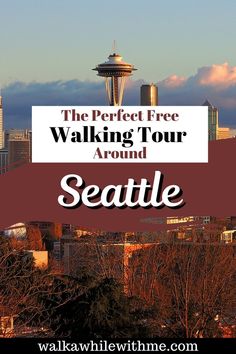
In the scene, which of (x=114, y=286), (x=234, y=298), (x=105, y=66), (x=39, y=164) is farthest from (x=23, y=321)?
(x=105, y=66)

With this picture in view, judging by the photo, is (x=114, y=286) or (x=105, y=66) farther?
(x=105, y=66)

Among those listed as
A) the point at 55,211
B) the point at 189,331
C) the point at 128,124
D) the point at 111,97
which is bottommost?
the point at 189,331

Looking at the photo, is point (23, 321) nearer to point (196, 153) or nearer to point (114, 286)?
point (114, 286)

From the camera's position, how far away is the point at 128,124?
19.0 meters

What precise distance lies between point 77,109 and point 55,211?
1931 millimetres

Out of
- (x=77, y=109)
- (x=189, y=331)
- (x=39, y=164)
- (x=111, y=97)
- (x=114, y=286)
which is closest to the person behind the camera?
(x=114, y=286)

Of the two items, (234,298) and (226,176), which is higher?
(226,176)

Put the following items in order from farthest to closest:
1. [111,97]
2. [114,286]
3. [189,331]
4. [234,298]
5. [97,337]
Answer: [111,97]
[234,298]
[189,331]
[114,286]
[97,337]

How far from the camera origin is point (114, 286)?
422 inches

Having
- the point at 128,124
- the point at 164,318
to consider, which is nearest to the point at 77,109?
the point at 128,124

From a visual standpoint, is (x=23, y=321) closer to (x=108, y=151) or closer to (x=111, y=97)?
(x=108, y=151)

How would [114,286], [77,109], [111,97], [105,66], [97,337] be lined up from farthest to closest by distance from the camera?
[111,97], [105,66], [77,109], [114,286], [97,337]

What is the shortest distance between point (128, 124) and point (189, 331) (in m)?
7.91

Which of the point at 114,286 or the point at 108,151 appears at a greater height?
the point at 108,151
